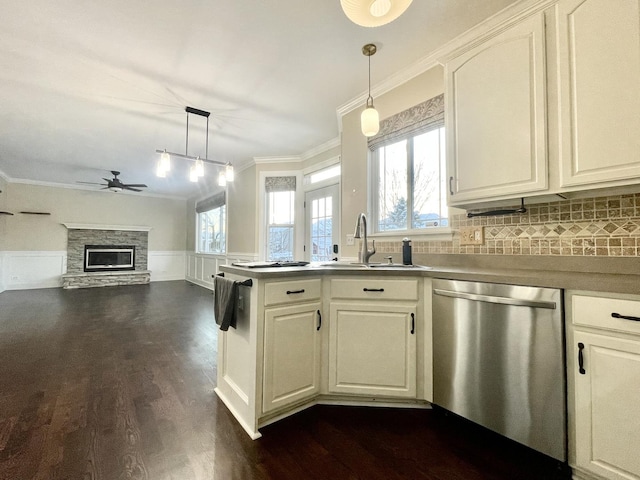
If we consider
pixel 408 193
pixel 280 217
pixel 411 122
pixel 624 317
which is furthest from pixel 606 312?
pixel 280 217

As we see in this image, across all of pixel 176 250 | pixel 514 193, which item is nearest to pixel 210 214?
pixel 176 250

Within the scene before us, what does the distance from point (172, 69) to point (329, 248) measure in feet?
8.92

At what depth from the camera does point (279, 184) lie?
4.93 metres

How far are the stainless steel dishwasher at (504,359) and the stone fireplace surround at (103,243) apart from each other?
849 cm

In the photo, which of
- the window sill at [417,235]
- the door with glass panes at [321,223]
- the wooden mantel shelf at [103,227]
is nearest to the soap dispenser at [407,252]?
the window sill at [417,235]

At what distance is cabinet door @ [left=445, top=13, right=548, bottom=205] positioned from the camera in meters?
1.56

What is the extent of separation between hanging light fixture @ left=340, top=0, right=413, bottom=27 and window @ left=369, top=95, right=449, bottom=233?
1192 mm

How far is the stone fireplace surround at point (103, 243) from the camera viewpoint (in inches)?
284

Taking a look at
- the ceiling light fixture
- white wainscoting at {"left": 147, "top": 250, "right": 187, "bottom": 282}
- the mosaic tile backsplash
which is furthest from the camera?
white wainscoting at {"left": 147, "top": 250, "right": 187, "bottom": 282}

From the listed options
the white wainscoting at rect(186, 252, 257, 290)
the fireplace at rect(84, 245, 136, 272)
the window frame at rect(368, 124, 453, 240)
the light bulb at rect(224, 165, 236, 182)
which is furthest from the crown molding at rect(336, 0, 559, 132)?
the fireplace at rect(84, 245, 136, 272)

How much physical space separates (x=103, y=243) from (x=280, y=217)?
19.0ft

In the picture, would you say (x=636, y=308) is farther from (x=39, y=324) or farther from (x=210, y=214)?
(x=210, y=214)

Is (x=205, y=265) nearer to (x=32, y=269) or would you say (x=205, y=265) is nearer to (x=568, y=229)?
(x=32, y=269)

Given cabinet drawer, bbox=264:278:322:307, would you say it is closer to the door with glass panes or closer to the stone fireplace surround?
the door with glass panes
